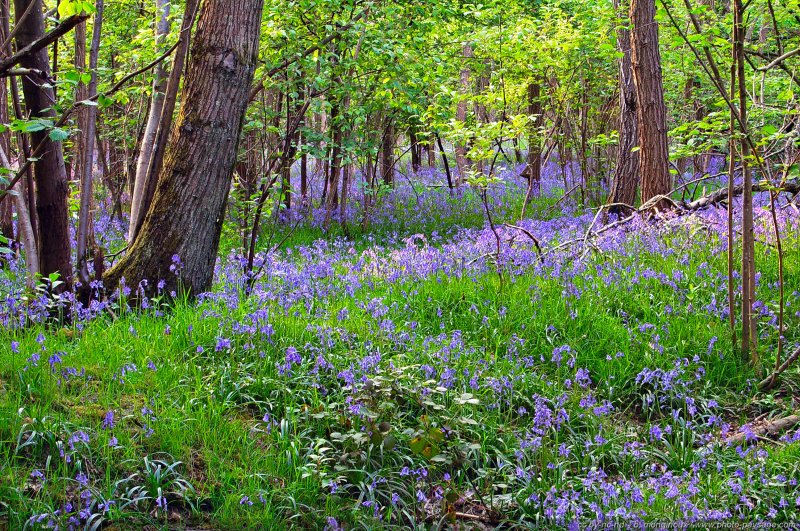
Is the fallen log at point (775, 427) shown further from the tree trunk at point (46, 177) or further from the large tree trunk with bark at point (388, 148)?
the large tree trunk with bark at point (388, 148)

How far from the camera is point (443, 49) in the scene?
11.5m

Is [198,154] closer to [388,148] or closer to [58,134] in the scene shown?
[58,134]

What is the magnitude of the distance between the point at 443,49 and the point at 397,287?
6.78 meters

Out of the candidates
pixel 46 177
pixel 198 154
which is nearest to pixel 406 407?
pixel 198 154

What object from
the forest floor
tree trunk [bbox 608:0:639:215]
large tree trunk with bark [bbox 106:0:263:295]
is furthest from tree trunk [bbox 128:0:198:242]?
tree trunk [bbox 608:0:639:215]

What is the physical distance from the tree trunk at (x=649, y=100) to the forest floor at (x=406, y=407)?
11.5 ft

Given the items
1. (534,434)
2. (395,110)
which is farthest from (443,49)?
(534,434)

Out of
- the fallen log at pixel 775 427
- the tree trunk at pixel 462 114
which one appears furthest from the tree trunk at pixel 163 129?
the fallen log at pixel 775 427

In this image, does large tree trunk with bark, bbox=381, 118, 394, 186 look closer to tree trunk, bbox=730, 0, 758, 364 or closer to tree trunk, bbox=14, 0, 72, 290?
tree trunk, bbox=14, 0, 72, 290

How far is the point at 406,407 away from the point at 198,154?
2.66 m

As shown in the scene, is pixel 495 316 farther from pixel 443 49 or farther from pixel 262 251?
pixel 443 49

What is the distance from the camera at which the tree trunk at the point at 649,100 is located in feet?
30.8

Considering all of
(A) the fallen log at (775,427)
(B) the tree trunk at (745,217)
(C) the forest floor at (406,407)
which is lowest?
(A) the fallen log at (775,427)

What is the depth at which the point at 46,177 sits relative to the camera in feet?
16.1
